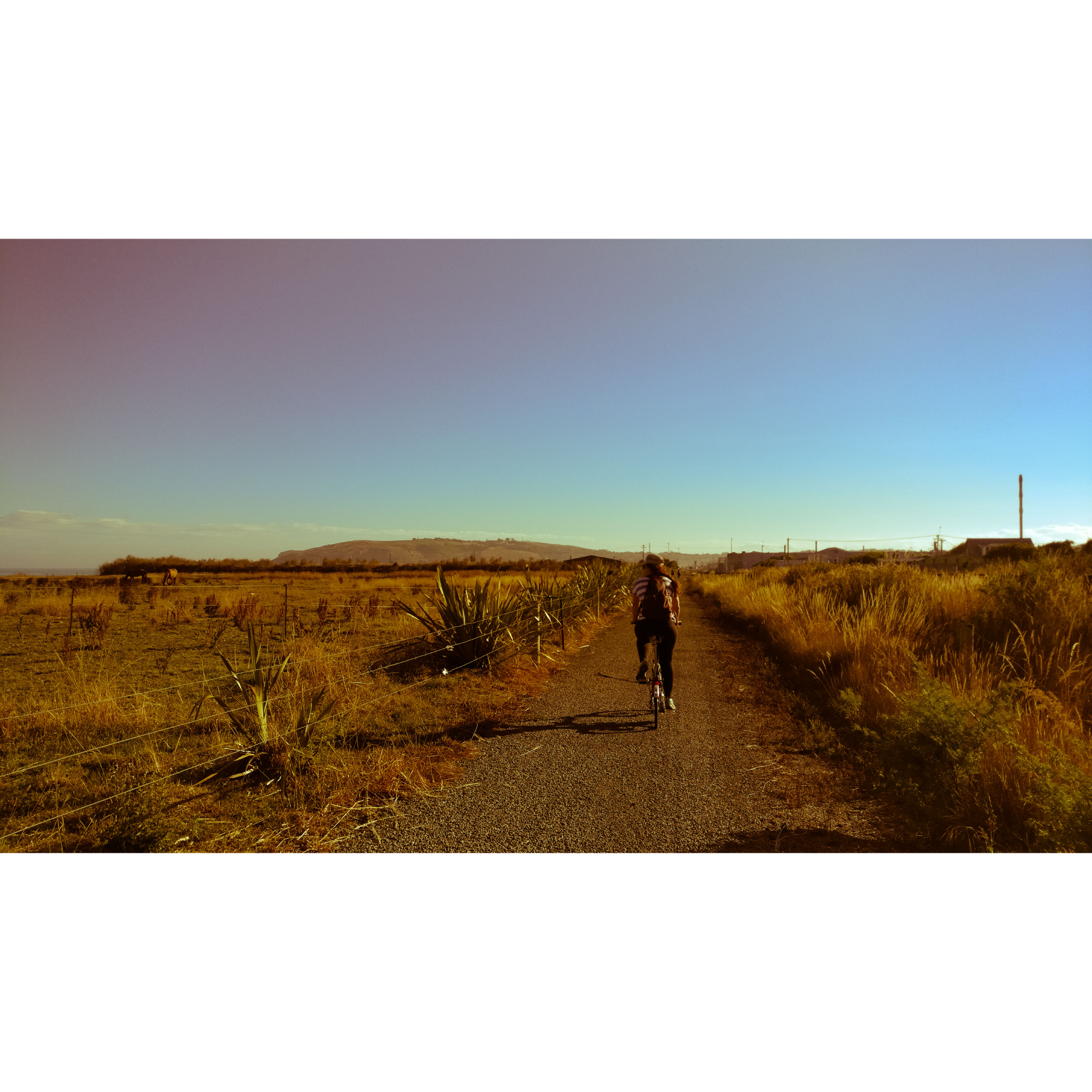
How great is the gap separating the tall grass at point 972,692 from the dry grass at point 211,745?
12.3ft

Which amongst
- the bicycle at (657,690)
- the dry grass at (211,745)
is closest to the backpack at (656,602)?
the bicycle at (657,690)

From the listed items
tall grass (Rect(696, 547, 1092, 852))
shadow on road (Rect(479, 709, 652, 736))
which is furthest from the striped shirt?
tall grass (Rect(696, 547, 1092, 852))

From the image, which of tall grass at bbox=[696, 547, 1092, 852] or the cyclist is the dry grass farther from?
tall grass at bbox=[696, 547, 1092, 852]

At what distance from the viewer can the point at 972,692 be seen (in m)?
5.27

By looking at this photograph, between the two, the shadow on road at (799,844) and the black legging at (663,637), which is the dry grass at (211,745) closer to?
the black legging at (663,637)

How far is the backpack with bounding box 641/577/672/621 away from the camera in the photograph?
6.38 metres

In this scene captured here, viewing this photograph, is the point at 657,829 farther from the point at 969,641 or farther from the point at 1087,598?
the point at 1087,598

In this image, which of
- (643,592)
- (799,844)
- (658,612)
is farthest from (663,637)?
(799,844)

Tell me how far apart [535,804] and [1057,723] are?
14.3ft

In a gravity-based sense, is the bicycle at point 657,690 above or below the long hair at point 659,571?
below

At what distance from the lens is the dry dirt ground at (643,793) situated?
366 cm

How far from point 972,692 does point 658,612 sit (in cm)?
306

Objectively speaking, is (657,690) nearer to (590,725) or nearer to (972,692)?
(590,725)

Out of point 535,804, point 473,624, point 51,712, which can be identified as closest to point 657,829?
point 535,804
